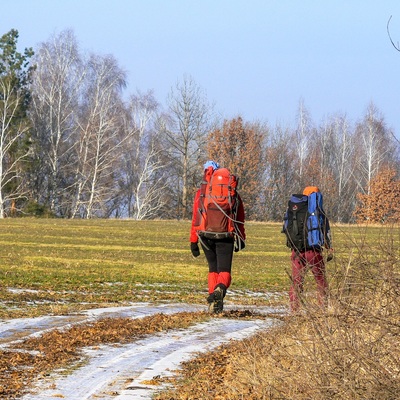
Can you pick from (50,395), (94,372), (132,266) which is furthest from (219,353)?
(132,266)

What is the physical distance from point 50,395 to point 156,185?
8168cm

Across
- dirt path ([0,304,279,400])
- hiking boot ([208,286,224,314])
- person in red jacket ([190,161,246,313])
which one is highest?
person in red jacket ([190,161,246,313])

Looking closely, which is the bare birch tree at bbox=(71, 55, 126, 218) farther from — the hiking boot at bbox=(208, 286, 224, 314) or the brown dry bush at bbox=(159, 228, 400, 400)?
the brown dry bush at bbox=(159, 228, 400, 400)

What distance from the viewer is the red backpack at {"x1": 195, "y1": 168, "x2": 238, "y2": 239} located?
12.2 metres

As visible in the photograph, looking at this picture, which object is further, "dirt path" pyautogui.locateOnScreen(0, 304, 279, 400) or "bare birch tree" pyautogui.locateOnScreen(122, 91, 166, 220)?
"bare birch tree" pyautogui.locateOnScreen(122, 91, 166, 220)

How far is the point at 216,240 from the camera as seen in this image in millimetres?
12719

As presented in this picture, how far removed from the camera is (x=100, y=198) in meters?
81.9

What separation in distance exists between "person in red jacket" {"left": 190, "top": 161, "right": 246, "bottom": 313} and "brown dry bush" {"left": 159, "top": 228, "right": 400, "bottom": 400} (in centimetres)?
512

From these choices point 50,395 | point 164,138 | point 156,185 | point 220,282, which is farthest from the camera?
point 164,138

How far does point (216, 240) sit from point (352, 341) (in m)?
6.43

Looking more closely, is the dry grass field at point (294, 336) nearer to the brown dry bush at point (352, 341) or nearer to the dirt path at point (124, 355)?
the brown dry bush at point (352, 341)

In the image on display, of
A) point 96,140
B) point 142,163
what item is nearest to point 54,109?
point 96,140

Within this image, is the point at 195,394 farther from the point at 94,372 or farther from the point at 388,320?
the point at 388,320

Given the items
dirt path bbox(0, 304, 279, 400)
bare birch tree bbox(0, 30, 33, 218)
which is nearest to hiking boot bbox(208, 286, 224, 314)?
dirt path bbox(0, 304, 279, 400)
